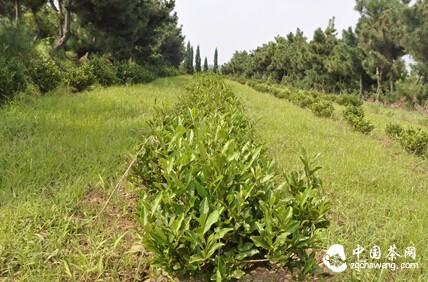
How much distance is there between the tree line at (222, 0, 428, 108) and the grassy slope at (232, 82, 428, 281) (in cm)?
1150

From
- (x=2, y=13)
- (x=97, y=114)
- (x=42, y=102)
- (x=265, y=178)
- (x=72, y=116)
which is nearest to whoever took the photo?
(x=265, y=178)

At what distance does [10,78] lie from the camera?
21.0ft

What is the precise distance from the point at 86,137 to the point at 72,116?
1.32 metres

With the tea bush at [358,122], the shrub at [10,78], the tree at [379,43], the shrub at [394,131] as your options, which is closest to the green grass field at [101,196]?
the shrub at [10,78]

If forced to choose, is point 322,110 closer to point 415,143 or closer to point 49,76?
point 415,143

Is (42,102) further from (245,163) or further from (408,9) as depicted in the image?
(408,9)

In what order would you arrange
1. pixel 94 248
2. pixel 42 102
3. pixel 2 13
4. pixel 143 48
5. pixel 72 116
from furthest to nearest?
pixel 143 48 → pixel 2 13 → pixel 42 102 → pixel 72 116 → pixel 94 248

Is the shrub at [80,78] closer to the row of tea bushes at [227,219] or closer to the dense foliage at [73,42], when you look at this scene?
the dense foliage at [73,42]

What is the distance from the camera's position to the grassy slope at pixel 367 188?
89.9 inches

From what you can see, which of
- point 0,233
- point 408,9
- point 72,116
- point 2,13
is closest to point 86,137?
point 72,116

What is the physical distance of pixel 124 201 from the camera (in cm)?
271

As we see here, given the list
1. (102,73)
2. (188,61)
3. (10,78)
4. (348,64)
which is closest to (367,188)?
(10,78)

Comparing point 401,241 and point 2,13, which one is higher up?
point 2,13

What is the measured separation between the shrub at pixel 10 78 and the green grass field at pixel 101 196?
1066 millimetres
